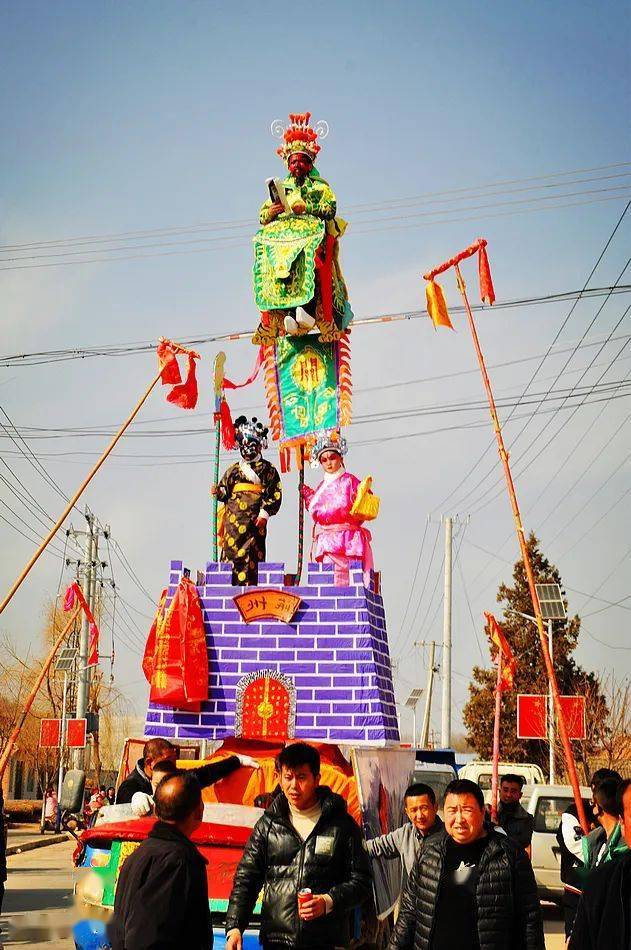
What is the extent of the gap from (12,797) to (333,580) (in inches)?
2236

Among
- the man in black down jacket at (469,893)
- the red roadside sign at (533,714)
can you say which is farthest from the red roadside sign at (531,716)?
the man in black down jacket at (469,893)

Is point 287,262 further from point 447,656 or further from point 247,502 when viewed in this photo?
point 447,656

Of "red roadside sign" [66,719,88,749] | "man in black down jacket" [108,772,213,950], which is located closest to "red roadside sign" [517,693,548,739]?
"red roadside sign" [66,719,88,749]

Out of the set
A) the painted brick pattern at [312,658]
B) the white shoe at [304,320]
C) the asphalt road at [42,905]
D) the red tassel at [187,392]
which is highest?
the white shoe at [304,320]

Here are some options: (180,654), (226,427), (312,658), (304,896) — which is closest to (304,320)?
(226,427)

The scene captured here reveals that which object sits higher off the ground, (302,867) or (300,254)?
(300,254)

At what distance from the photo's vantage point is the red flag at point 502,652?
18.1 m

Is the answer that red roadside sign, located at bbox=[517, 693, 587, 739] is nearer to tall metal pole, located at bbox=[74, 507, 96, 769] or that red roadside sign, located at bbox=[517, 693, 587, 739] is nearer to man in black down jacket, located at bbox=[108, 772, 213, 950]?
tall metal pole, located at bbox=[74, 507, 96, 769]

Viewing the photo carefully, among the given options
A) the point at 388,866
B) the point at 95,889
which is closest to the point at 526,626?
the point at 388,866

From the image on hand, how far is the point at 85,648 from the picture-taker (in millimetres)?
36812

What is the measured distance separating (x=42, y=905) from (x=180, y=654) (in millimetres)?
4866

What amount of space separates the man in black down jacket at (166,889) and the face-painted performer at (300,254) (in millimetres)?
10234

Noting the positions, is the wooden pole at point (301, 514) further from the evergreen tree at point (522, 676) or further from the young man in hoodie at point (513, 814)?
the evergreen tree at point (522, 676)

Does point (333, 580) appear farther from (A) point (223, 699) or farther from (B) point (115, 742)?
(B) point (115, 742)
